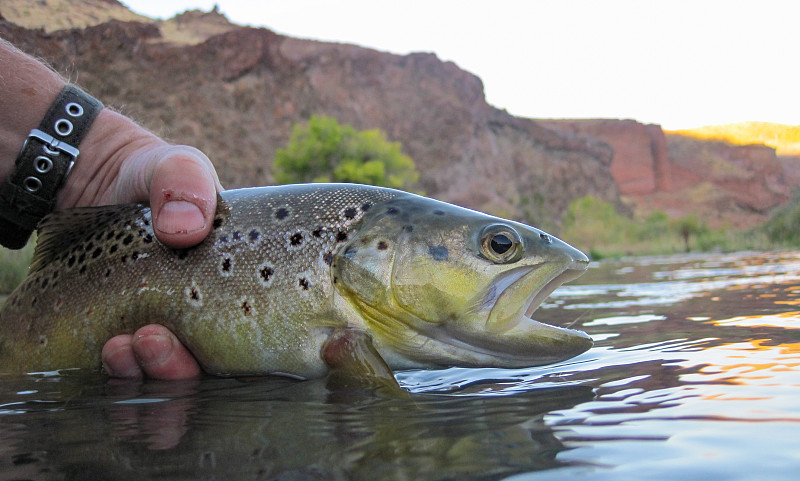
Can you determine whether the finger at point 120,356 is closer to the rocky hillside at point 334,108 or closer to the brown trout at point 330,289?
the brown trout at point 330,289

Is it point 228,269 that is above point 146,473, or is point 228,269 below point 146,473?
above

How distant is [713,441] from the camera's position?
4.32 feet

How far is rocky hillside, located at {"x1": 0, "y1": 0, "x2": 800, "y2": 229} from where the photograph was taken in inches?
1602

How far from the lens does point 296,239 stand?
250cm

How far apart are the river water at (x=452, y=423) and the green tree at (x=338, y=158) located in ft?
124

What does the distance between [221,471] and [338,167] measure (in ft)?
134

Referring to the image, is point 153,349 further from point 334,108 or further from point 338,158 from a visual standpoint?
point 334,108

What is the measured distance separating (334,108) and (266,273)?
1919 inches

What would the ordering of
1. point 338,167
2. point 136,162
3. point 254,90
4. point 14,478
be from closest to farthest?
point 14,478 → point 136,162 → point 338,167 → point 254,90

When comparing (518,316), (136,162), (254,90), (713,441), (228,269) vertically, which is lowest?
(713,441)

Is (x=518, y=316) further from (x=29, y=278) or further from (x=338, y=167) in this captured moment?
(x=338, y=167)

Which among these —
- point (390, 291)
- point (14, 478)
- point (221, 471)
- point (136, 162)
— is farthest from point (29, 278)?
point (221, 471)

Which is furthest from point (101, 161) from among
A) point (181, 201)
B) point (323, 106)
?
point (323, 106)

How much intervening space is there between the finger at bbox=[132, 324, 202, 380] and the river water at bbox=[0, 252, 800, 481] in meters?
0.06
